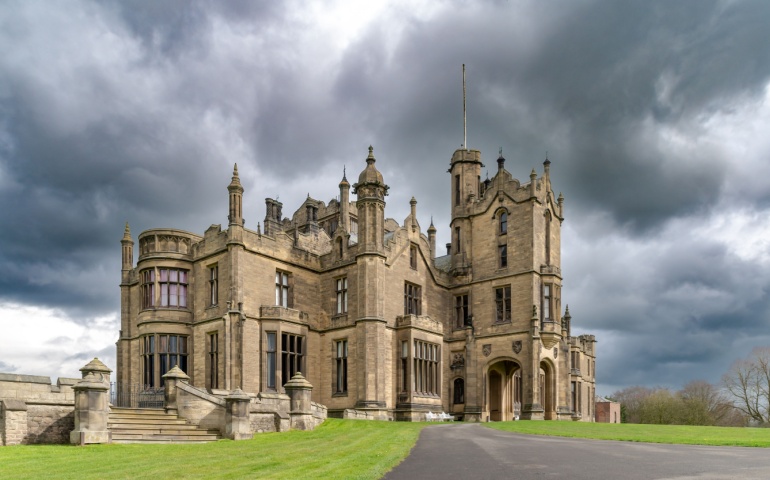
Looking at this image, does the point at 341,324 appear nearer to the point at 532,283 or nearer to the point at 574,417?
the point at 532,283

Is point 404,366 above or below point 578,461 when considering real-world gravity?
below

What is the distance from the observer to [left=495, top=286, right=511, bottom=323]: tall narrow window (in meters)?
40.7

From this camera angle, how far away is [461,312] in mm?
43438

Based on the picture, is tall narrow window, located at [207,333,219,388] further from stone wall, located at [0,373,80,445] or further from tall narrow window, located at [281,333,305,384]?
stone wall, located at [0,373,80,445]

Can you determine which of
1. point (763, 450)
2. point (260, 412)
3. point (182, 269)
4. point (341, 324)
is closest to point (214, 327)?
point (182, 269)

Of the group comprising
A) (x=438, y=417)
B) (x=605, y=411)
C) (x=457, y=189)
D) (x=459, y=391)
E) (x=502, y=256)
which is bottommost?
(x=605, y=411)

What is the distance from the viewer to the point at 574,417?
47.2 m

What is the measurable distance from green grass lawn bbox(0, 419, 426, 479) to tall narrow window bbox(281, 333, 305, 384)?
1408cm

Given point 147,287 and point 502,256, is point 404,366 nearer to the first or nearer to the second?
point 502,256

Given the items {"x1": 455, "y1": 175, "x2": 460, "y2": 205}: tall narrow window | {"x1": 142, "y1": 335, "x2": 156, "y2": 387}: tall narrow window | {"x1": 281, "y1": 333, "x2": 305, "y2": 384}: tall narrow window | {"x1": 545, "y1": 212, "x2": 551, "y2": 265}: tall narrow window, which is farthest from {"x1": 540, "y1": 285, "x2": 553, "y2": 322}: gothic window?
{"x1": 142, "y1": 335, "x2": 156, "y2": 387}: tall narrow window

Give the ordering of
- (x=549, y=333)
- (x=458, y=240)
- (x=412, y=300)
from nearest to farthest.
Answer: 1. (x=549, y=333)
2. (x=412, y=300)
3. (x=458, y=240)

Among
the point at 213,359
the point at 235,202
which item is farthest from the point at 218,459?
the point at 235,202

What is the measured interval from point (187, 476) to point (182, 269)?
25364 mm

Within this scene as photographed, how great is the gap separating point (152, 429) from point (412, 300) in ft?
71.2
